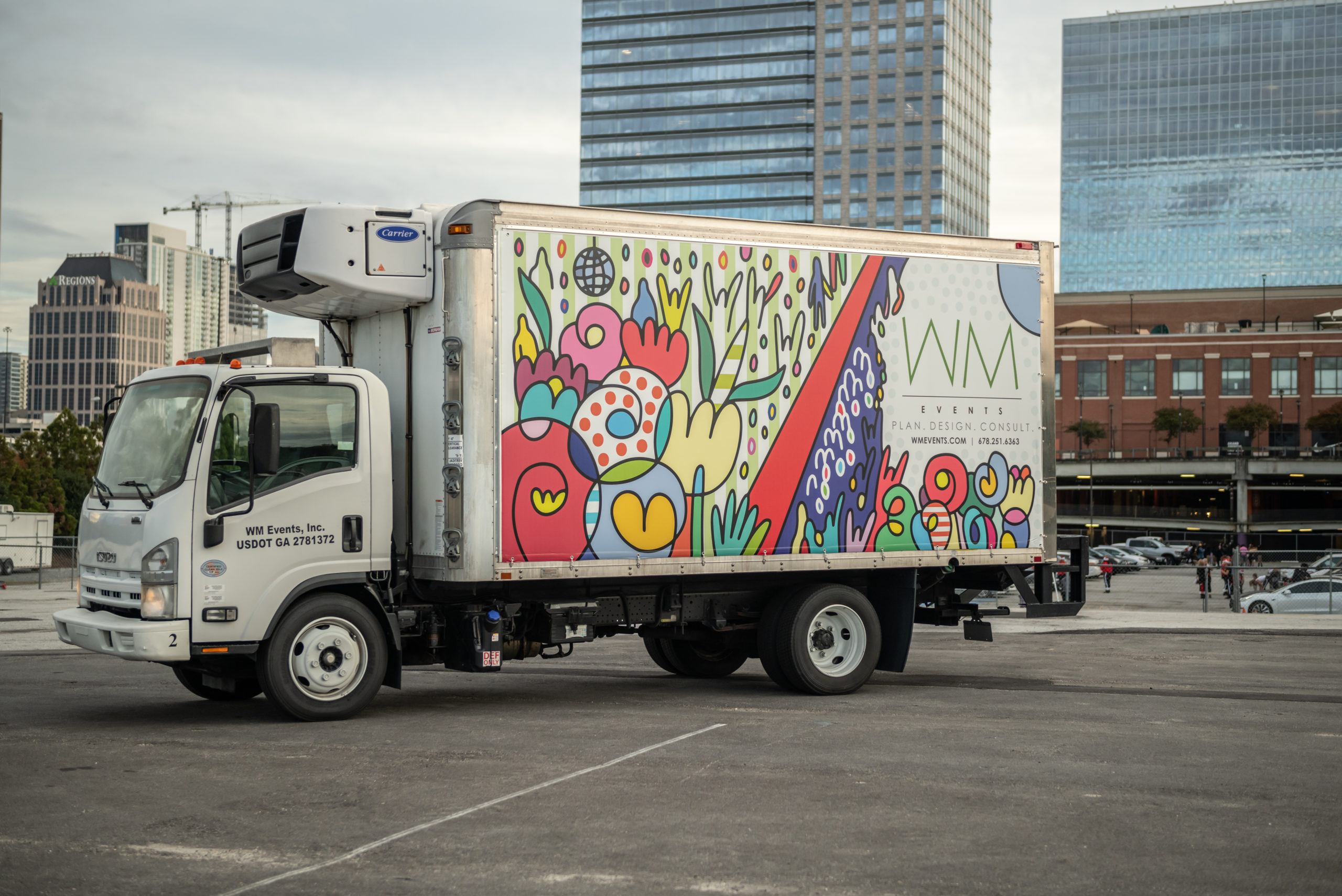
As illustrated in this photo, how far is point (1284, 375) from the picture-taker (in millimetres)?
106375

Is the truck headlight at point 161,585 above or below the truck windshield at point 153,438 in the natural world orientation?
below

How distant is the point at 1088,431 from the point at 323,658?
103 meters

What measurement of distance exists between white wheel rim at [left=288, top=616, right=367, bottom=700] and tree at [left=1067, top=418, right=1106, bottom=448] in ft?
335

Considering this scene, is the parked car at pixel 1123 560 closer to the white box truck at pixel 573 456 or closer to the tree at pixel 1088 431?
the tree at pixel 1088 431

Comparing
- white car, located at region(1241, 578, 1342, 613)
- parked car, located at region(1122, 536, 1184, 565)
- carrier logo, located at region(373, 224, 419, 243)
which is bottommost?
parked car, located at region(1122, 536, 1184, 565)

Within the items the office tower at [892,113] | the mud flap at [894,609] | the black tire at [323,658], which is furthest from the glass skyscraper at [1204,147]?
the black tire at [323,658]

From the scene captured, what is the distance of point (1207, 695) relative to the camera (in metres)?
12.4

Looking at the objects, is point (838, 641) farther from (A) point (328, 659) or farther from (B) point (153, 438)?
(B) point (153, 438)

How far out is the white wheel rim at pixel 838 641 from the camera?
11.8 meters

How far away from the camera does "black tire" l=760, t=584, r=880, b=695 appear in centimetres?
1162

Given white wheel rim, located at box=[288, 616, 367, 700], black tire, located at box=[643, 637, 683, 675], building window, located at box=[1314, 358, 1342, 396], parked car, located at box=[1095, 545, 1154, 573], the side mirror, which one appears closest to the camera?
the side mirror

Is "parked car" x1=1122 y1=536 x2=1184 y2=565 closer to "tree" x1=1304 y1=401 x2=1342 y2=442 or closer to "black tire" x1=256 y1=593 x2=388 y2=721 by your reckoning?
"tree" x1=1304 y1=401 x2=1342 y2=442

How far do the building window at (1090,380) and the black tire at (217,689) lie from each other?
352 feet

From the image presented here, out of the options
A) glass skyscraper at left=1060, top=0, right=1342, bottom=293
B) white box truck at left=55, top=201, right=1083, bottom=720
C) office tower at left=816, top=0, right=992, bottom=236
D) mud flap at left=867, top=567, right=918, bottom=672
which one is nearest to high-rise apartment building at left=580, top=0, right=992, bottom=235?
office tower at left=816, top=0, right=992, bottom=236
